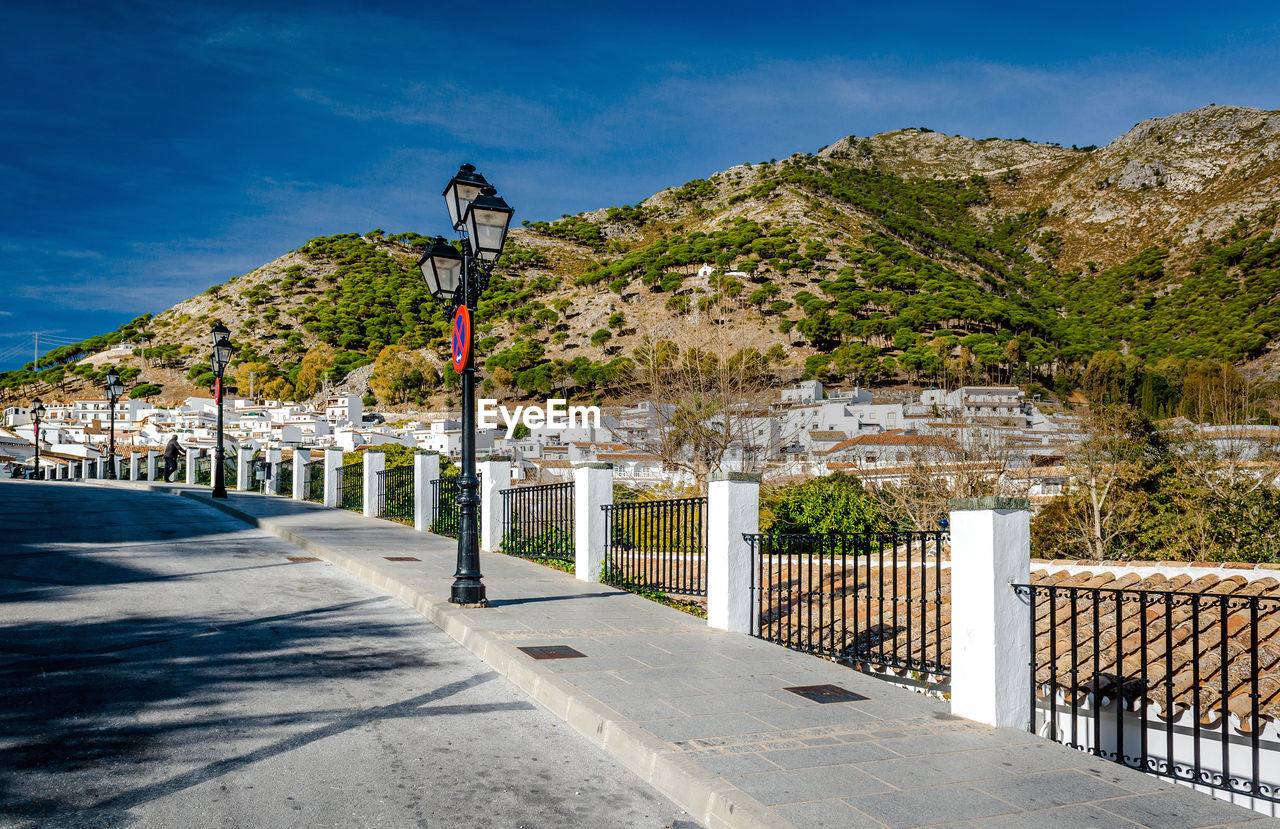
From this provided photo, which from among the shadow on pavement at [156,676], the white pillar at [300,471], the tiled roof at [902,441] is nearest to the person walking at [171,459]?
the white pillar at [300,471]

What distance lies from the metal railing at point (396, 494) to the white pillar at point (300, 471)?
6182 millimetres

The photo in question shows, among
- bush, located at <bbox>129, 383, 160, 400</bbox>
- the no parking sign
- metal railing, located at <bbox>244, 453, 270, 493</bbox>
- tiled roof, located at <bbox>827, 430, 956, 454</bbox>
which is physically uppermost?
bush, located at <bbox>129, 383, 160, 400</bbox>

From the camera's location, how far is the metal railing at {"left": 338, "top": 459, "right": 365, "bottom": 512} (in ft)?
68.7

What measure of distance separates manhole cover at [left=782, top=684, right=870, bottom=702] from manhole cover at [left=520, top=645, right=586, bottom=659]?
67.9 inches

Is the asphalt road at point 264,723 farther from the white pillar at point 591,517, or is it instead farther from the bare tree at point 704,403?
the bare tree at point 704,403

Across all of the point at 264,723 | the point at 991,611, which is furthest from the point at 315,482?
the point at 991,611

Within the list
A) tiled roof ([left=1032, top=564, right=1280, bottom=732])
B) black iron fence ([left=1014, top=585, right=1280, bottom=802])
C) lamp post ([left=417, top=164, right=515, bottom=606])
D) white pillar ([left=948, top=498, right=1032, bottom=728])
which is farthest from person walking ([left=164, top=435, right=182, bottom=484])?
white pillar ([left=948, top=498, right=1032, bottom=728])

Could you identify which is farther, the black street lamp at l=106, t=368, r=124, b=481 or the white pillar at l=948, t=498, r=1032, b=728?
the black street lamp at l=106, t=368, r=124, b=481

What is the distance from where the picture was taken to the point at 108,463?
121ft

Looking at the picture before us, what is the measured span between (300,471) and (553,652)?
19927 millimetres

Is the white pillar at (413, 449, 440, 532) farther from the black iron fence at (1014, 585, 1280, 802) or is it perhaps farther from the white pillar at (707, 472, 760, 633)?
the black iron fence at (1014, 585, 1280, 802)

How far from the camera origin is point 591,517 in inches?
440

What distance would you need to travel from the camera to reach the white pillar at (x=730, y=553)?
8.12 m

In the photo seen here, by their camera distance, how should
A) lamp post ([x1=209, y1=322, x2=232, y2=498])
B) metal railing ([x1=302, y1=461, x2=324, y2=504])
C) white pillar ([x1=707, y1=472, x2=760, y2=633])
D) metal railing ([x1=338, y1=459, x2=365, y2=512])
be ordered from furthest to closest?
metal railing ([x1=302, y1=461, x2=324, y2=504]) → lamp post ([x1=209, y1=322, x2=232, y2=498]) → metal railing ([x1=338, y1=459, x2=365, y2=512]) → white pillar ([x1=707, y1=472, x2=760, y2=633])
